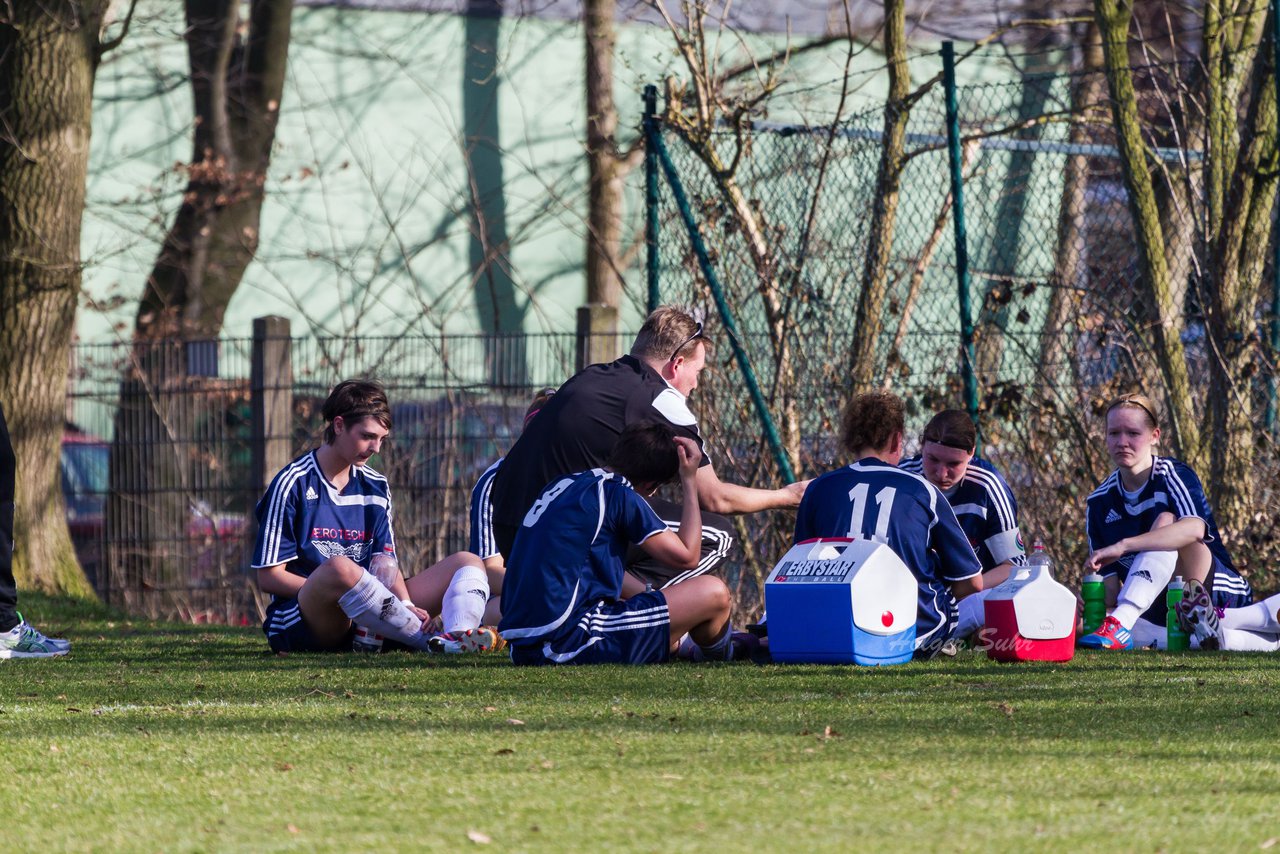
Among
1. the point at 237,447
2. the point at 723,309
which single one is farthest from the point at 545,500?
the point at 237,447

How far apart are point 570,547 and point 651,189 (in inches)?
173

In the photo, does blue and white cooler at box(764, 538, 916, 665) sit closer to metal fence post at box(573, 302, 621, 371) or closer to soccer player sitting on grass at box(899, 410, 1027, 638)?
soccer player sitting on grass at box(899, 410, 1027, 638)

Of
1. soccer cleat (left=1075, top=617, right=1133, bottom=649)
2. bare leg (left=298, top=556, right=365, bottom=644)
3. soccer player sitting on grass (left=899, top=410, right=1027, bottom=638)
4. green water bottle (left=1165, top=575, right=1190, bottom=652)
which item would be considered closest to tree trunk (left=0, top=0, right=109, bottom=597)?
bare leg (left=298, top=556, right=365, bottom=644)

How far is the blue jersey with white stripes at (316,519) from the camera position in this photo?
7.52m

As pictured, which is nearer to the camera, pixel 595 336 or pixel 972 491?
pixel 972 491

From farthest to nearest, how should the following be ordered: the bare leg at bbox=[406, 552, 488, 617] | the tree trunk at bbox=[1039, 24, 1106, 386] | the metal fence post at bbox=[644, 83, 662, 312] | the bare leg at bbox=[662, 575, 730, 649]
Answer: the metal fence post at bbox=[644, 83, 662, 312]
the tree trunk at bbox=[1039, 24, 1106, 386]
the bare leg at bbox=[406, 552, 488, 617]
the bare leg at bbox=[662, 575, 730, 649]

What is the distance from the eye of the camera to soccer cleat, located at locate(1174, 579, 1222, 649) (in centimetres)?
736

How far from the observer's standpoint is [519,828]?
11.3 ft

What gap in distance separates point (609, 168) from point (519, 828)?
16.2m

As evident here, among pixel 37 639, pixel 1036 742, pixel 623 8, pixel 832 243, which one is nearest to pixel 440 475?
pixel 832 243

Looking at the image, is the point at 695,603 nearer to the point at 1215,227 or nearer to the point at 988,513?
the point at 988,513

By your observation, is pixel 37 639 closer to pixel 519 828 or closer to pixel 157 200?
pixel 519 828

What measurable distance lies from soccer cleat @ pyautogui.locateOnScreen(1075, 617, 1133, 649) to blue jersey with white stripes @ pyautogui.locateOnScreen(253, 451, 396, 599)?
297 centimetres

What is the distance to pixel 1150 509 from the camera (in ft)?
26.0
